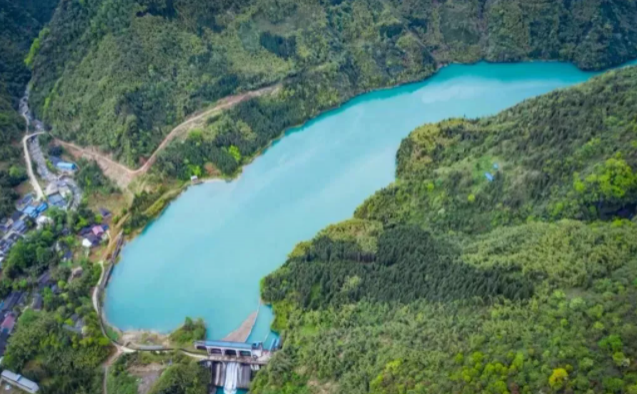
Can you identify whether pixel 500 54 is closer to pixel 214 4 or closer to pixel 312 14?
pixel 312 14

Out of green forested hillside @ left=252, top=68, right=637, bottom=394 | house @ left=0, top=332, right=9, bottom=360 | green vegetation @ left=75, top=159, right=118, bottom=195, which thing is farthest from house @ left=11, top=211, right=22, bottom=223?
green forested hillside @ left=252, top=68, right=637, bottom=394

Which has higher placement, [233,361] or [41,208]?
[41,208]

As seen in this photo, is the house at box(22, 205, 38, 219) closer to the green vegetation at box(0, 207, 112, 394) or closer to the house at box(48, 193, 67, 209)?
the house at box(48, 193, 67, 209)

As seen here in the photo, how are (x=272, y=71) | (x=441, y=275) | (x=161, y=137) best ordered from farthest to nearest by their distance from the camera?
(x=272, y=71) → (x=161, y=137) → (x=441, y=275)

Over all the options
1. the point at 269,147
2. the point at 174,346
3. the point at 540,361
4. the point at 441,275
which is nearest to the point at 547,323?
the point at 540,361

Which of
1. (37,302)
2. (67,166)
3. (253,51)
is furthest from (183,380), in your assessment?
(253,51)

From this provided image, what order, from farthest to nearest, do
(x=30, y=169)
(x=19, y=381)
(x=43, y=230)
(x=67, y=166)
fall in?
1. (x=30, y=169)
2. (x=67, y=166)
3. (x=43, y=230)
4. (x=19, y=381)

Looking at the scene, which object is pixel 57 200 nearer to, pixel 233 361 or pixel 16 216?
pixel 16 216
